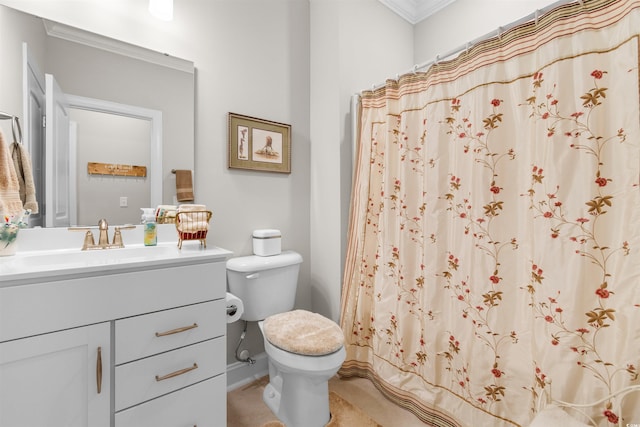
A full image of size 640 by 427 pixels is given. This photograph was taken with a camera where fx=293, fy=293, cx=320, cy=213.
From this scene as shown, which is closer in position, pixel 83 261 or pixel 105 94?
pixel 83 261

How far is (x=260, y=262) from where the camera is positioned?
1.63 metres

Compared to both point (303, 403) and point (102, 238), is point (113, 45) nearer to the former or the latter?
point (102, 238)

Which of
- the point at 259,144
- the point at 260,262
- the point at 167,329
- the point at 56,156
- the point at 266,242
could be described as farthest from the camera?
the point at 259,144

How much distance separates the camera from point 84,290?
925 mm

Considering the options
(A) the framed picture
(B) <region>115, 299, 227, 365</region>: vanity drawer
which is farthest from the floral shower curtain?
(B) <region>115, 299, 227, 365</region>: vanity drawer

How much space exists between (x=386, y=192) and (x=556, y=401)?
1.11 metres

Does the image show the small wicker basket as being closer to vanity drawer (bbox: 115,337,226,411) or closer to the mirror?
the mirror

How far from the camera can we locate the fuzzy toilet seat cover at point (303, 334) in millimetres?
1288

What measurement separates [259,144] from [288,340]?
117 cm

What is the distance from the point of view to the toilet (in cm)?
129

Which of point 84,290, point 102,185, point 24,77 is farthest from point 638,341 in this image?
point 24,77

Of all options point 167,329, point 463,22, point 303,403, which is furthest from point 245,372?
point 463,22

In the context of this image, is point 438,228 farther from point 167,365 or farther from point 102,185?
point 102,185

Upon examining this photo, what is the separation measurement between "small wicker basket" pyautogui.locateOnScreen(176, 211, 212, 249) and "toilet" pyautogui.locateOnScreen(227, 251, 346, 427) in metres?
0.30
